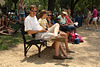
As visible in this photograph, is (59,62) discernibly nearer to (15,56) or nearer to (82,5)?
(15,56)

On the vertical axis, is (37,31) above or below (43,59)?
above

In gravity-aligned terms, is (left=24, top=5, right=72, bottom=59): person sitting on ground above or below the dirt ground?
above

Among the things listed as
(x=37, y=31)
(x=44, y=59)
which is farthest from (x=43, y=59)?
(x=37, y=31)

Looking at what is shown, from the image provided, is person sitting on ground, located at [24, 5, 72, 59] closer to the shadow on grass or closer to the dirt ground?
the shadow on grass

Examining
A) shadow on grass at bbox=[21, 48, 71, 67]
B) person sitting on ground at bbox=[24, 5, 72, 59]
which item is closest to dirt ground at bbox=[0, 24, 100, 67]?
shadow on grass at bbox=[21, 48, 71, 67]

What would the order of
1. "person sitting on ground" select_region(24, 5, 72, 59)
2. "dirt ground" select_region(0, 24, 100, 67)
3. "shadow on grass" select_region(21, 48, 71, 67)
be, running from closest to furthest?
1. "dirt ground" select_region(0, 24, 100, 67)
2. "shadow on grass" select_region(21, 48, 71, 67)
3. "person sitting on ground" select_region(24, 5, 72, 59)

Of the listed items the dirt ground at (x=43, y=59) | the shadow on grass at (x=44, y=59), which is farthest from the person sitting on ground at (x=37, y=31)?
the dirt ground at (x=43, y=59)

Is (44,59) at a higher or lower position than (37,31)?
lower

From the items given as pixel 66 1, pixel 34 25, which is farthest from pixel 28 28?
pixel 66 1

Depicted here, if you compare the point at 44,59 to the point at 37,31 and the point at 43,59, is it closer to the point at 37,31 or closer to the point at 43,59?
the point at 43,59

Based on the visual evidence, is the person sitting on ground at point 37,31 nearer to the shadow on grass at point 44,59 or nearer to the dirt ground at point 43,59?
the shadow on grass at point 44,59

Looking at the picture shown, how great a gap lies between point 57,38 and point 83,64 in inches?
38.9

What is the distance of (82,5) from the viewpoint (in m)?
32.8

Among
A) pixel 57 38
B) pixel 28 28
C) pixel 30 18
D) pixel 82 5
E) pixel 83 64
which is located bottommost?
pixel 83 64
